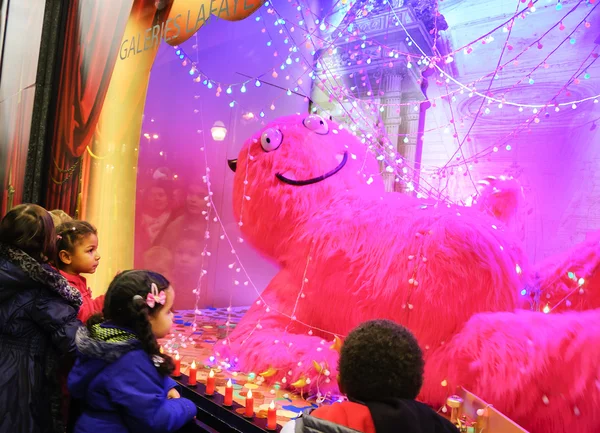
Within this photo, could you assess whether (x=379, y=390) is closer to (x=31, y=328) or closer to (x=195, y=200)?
(x=31, y=328)

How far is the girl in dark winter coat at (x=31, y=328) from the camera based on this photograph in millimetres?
1534

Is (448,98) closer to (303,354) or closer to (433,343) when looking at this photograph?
(433,343)

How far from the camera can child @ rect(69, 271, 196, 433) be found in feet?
3.87

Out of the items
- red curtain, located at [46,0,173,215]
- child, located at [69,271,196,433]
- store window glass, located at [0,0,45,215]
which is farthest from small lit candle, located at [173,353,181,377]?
store window glass, located at [0,0,45,215]

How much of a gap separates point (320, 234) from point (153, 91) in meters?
1.76

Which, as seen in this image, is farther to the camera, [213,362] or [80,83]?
[80,83]

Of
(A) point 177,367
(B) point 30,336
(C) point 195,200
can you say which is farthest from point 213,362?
(C) point 195,200

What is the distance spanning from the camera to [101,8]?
3484 mm

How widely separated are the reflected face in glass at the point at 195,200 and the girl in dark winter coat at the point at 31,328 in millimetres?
1575

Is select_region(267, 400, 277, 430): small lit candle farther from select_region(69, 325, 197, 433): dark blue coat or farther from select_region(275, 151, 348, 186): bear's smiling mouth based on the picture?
select_region(275, 151, 348, 186): bear's smiling mouth

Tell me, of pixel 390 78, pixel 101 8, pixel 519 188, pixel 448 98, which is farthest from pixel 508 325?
pixel 101 8

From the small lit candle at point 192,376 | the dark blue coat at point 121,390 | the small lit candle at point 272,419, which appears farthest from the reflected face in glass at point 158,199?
the dark blue coat at point 121,390

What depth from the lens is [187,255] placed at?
127 inches

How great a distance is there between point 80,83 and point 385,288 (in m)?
2.84
